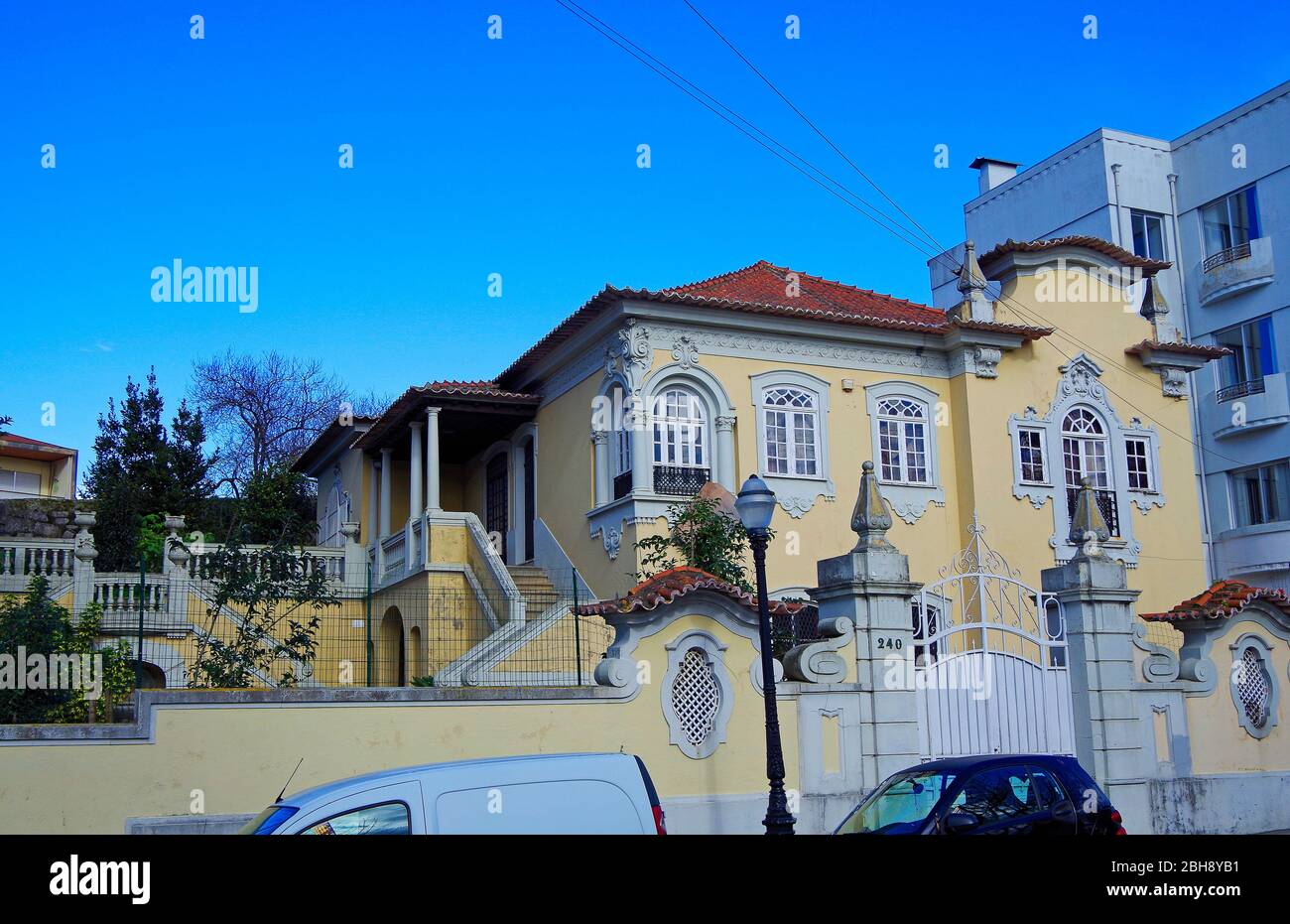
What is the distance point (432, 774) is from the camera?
695cm

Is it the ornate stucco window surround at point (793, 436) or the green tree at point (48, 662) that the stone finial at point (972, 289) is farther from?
the green tree at point (48, 662)

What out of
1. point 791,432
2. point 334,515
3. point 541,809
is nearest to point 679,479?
point 791,432

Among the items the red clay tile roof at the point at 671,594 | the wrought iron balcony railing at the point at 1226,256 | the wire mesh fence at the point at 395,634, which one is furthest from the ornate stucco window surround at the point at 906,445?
the wrought iron balcony railing at the point at 1226,256

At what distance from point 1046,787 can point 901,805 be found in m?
1.22

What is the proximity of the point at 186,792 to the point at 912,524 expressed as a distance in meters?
14.8

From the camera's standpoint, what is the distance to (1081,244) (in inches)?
976

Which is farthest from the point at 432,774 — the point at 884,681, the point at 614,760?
the point at 884,681

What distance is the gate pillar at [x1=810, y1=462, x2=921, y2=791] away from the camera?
529 inches

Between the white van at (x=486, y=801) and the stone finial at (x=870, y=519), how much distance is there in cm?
655

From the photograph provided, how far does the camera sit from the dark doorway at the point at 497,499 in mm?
26875

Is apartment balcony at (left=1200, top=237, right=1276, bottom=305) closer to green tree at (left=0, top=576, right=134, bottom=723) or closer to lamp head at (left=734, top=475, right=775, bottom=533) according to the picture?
lamp head at (left=734, top=475, right=775, bottom=533)
